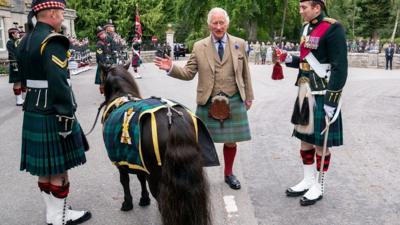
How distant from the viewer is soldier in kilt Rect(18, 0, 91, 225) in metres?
3.47

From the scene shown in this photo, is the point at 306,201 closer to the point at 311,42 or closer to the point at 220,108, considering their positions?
the point at 220,108

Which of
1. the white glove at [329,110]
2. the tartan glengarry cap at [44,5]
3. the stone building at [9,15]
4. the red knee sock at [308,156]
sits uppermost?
the stone building at [9,15]

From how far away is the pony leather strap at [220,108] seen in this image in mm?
4633

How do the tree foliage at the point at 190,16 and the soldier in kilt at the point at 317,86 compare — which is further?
the tree foliage at the point at 190,16

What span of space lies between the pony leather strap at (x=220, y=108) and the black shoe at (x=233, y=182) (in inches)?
28.9

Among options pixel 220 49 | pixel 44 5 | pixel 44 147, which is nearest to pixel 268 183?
pixel 220 49

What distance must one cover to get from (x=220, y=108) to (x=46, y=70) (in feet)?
6.11

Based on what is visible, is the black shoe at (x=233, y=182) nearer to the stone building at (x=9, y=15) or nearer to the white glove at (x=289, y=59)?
the white glove at (x=289, y=59)

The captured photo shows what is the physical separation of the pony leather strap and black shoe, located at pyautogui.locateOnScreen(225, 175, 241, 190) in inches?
28.9

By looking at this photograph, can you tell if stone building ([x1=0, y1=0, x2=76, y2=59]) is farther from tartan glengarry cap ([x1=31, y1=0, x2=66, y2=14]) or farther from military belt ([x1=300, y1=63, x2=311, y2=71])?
military belt ([x1=300, y1=63, x2=311, y2=71])

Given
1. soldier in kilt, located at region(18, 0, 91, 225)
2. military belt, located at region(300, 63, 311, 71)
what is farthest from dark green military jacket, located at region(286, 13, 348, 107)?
soldier in kilt, located at region(18, 0, 91, 225)

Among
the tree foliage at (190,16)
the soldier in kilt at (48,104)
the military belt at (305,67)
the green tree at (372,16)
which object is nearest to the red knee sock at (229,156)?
the military belt at (305,67)

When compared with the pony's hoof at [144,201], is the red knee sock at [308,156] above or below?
above

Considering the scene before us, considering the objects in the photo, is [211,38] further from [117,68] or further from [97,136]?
[97,136]
